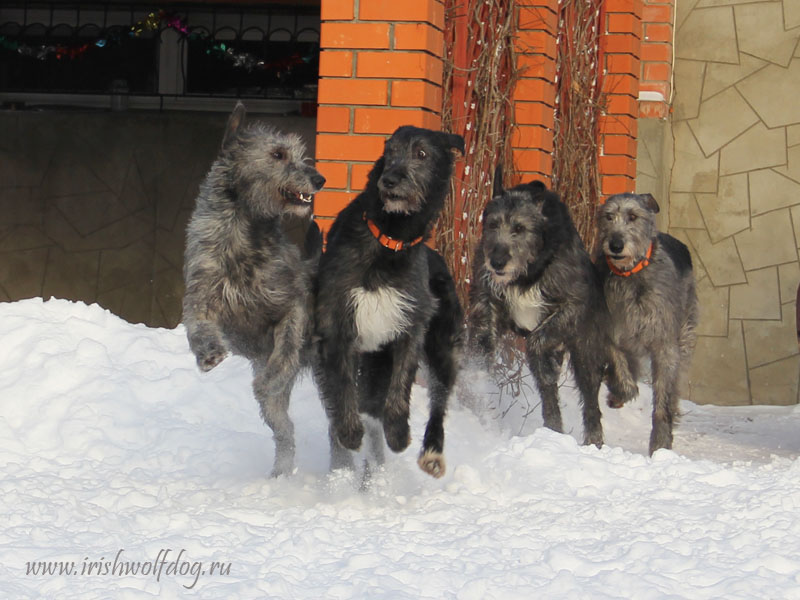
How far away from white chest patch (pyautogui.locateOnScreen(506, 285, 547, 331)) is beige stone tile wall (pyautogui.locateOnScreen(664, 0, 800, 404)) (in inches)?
193

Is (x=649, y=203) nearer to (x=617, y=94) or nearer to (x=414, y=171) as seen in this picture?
(x=414, y=171)

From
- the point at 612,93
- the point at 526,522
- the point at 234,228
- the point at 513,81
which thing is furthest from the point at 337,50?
the point at 612,93

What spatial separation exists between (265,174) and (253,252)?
0.30m

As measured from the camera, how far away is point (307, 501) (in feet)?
15.5

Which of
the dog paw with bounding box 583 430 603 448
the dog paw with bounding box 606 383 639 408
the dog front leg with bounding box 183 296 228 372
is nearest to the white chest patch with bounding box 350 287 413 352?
the dog front leg with bounding box 183 296 228 372

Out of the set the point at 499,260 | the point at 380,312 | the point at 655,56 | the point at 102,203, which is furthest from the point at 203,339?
the point at 655,56

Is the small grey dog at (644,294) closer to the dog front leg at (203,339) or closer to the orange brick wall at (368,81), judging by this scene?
the orange brick wall at (368,81)

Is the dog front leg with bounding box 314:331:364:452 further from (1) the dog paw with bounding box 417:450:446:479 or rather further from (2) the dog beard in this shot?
(2) the dog beard

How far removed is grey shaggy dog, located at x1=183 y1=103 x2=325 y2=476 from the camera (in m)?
4.54

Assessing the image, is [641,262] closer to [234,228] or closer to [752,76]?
[234,228]

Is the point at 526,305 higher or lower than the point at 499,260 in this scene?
lower

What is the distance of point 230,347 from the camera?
4754mm

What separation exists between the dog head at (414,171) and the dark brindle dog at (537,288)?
0.72 meters

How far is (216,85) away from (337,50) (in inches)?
196
